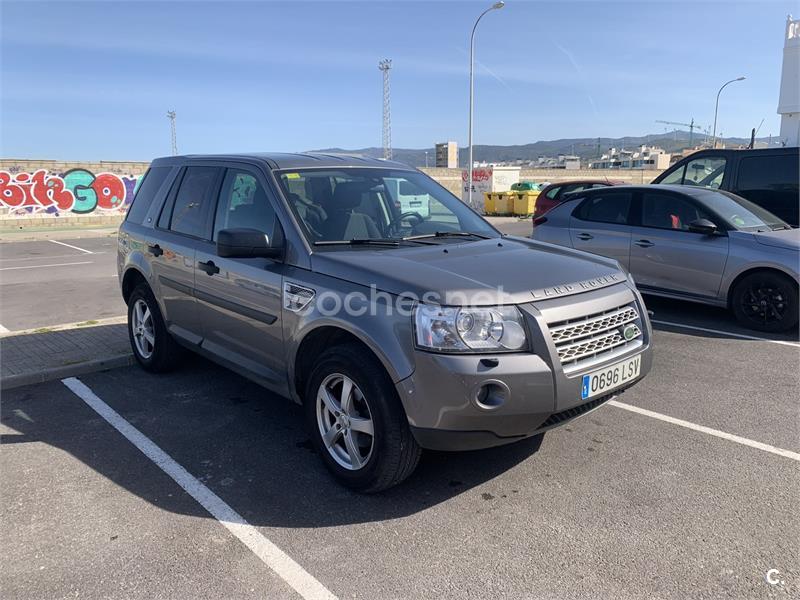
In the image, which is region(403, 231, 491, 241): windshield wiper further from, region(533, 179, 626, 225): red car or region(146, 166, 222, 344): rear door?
region(533, 179, 626, 225): red car

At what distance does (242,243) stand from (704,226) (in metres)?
5.53

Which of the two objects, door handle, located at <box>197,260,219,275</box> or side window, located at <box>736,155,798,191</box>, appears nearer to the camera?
door handle, located at <box>197,260,219,275</box>

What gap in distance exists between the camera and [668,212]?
7496mm

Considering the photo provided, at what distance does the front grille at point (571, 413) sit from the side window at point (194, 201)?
2.90m

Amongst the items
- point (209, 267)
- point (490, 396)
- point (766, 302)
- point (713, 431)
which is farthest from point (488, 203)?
point (490, 396)

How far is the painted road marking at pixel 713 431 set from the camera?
3.81 metres

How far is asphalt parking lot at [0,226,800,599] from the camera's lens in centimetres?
266

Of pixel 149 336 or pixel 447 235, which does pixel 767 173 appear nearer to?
pixel 447 235

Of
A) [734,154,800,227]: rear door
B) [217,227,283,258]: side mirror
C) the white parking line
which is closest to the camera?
the white parking line

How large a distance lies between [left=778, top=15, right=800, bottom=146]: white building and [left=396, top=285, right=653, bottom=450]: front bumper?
40109 mm

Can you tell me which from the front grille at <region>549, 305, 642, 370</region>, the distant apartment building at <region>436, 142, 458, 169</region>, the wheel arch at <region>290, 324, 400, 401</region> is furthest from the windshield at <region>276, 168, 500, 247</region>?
the distant apartment building at <region>436, 142, 458, 169</region>

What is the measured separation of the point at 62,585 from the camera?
2.64m

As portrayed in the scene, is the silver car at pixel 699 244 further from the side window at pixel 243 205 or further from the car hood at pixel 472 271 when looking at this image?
the side window at pixel 243 205

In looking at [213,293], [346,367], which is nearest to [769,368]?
[346,367]
